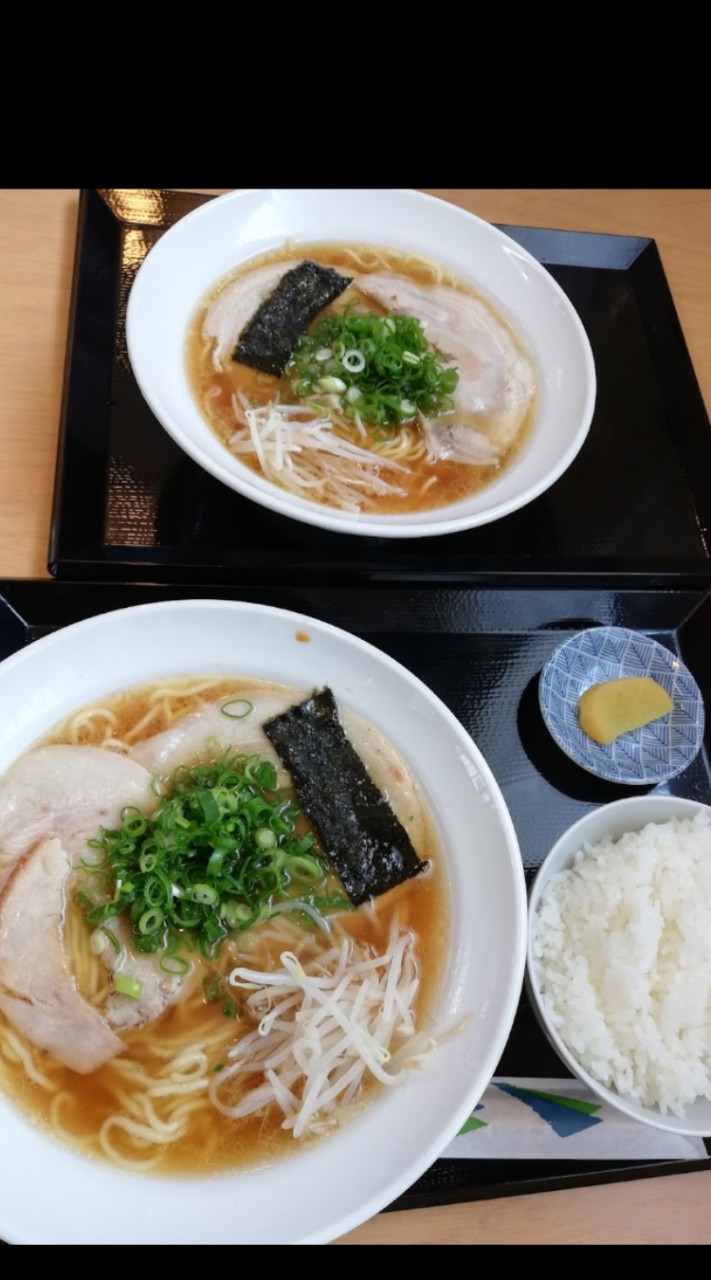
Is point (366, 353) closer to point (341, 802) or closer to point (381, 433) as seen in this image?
point (381, 433)

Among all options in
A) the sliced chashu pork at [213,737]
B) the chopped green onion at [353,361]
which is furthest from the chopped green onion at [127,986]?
the chopped green onion at [353,361]

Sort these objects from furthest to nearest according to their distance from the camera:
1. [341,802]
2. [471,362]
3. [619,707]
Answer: [471,362] < [619,707] < [341,802]

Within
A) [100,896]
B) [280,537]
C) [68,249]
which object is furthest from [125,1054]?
[68,249]

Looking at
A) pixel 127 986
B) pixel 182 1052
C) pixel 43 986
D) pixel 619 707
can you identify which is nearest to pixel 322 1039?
pixel 182 1052

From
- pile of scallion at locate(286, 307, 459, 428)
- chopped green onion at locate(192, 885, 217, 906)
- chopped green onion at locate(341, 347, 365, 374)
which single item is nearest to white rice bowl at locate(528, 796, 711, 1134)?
chopped green onion at locate(192, 885, 217, 906)

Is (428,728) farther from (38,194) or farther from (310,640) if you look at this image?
(38,194)

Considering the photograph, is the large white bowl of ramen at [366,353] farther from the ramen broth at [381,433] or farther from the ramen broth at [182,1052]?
the ramen broth at [182,1052]

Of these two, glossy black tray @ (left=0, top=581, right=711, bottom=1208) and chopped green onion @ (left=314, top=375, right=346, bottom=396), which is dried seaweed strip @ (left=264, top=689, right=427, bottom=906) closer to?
glossy black tray @ (left=0, top=581, right=711, bottom=1208)
